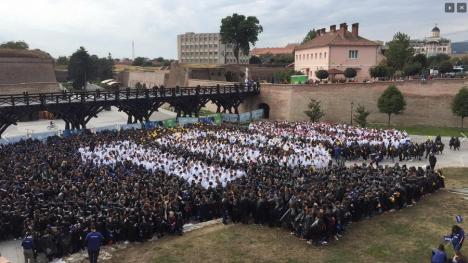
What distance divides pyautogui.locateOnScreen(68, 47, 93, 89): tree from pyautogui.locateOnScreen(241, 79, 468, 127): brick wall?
59092mm

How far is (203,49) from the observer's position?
533ft

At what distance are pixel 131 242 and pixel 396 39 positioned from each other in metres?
54.0

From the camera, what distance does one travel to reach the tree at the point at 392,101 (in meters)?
42.6

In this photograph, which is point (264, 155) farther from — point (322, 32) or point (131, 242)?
point (322, 32)

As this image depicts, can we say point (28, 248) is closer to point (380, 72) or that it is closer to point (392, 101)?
point (392, 101)

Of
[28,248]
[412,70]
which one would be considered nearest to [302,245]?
[28,248]

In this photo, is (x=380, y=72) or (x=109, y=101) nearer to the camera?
(x=109, y=101)

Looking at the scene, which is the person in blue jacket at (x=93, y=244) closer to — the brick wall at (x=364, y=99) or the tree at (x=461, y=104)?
the tree at (x=461, y=104)

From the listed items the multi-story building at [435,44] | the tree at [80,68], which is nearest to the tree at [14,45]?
the tree at [80,68]

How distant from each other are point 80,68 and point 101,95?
65.7m

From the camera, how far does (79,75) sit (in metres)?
98.8

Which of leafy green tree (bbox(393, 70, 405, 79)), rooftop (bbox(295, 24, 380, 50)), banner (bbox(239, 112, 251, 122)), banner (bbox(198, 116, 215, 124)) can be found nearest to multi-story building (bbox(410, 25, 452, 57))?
rooftop (bbox(295, 24, 380, 50))

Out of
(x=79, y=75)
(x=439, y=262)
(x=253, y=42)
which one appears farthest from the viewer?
(x=79, y=75)

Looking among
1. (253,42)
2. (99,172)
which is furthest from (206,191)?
(253,42)
